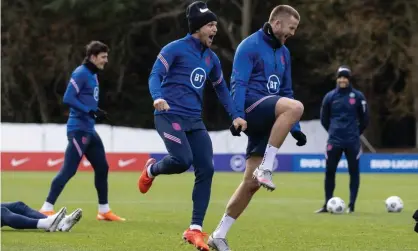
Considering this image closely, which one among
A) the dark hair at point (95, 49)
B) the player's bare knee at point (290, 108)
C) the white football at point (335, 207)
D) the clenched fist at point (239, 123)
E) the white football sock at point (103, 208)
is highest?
the dark hair at point (95, 49)

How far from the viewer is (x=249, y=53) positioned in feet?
31.0

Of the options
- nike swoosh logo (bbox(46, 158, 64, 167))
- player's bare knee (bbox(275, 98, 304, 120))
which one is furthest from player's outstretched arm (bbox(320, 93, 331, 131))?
nike swoosh logo (bbox(46, 158, 64, 167))

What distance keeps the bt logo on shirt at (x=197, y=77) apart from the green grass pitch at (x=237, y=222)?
1565mm

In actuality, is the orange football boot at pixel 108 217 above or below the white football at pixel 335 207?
above

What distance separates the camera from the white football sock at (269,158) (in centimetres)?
912

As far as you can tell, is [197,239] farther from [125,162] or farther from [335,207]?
[125,162]

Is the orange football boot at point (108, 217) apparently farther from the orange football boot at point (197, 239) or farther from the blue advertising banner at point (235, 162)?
the blue advertising banner at point (235, 162)

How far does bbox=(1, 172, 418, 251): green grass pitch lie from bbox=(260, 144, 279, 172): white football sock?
1.13 meters

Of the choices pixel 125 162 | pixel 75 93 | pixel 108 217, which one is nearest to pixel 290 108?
pixel 75 93

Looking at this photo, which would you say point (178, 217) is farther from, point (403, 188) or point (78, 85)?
point (403, 188)

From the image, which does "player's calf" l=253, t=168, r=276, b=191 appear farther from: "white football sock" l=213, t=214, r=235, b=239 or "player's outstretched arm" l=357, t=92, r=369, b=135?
"player's outstretched arm" l=357, t=92, r=369, b=135

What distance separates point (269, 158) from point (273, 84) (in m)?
0.81

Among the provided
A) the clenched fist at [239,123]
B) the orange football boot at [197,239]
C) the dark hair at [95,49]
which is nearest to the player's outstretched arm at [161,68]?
the clenched fist at [239,123]

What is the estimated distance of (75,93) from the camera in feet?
43.8
